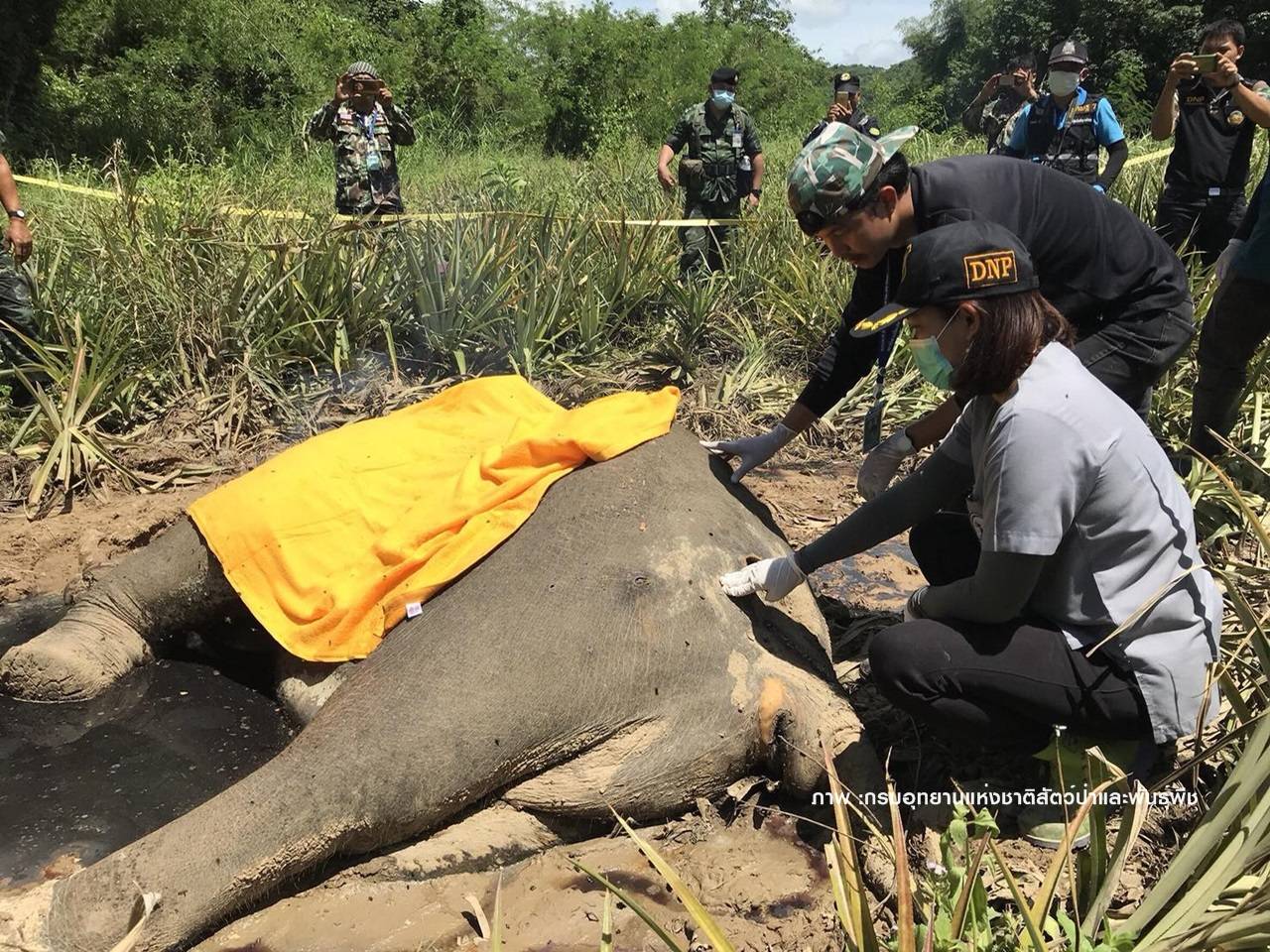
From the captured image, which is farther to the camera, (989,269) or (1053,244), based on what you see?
(1053,244)

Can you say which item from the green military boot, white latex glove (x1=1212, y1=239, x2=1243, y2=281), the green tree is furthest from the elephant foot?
the green tree

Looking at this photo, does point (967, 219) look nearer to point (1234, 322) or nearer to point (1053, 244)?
point (1053, 244)

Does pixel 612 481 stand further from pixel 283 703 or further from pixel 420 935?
pixel 420 935

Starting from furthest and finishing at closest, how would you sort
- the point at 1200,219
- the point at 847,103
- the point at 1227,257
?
1. the point at 847,103
2. the point at 1200,219
3. the point at 1227,257

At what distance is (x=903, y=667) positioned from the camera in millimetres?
2381

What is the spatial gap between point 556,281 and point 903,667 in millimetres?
3311

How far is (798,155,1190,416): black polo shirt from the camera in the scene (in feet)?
8.54

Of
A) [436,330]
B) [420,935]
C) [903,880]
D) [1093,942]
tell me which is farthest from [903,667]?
[436,330]

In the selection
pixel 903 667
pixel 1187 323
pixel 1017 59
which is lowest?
pixel 903 667

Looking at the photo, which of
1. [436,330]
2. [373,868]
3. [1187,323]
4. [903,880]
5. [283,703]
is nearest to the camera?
[903,880]

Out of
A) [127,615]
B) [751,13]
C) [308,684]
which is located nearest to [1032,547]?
[308,684]

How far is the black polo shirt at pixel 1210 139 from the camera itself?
5.29 metres

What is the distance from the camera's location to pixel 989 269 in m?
2.03

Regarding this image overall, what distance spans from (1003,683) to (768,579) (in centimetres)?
61
